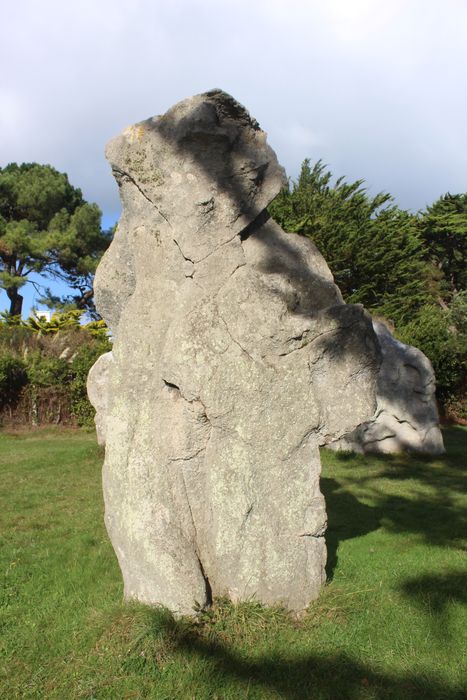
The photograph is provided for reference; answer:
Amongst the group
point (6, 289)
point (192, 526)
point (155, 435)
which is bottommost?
point (192, 526)

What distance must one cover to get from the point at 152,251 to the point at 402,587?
3150 millimetres

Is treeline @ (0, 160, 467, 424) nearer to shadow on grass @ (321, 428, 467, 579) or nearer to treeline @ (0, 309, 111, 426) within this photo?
treeline @ (0, 309, 111, 426)

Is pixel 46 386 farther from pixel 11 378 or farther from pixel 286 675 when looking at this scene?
pixel 286 675

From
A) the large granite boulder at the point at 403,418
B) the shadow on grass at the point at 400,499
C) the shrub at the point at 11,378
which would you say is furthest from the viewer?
the shrub at the point at 11,378

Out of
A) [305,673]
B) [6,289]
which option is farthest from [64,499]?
[6,289]

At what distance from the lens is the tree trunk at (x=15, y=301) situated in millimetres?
29453

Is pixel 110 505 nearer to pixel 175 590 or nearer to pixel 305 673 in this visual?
pixel 175 590

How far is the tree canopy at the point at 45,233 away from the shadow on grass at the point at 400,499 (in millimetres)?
22539

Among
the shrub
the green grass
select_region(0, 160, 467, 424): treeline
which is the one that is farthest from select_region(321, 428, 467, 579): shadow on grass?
the shrub

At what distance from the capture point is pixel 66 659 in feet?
11.2

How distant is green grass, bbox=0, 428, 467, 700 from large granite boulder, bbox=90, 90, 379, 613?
0.79 ft

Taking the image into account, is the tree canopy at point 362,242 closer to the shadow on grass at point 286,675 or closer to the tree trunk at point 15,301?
the tree trunk at point 15,301

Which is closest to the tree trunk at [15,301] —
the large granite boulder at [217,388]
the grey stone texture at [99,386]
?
the grey stone texture at [99,386]

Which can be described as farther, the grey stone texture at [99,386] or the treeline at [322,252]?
the treeline at [322,252]
